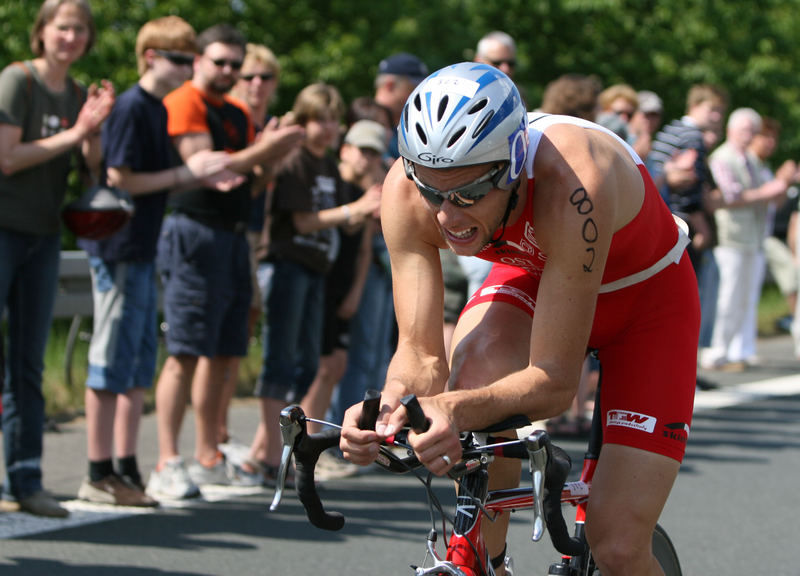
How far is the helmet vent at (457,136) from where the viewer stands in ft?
11.1

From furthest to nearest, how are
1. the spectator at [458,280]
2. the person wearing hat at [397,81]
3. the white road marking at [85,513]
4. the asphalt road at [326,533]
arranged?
1. the person wearing hat at [397,81]
2. the spectator at [458,280]
3. the white road marking at [85,513]
4. the asphalt road at [326,533]

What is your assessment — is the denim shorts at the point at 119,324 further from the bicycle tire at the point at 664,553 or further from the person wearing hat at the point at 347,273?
the bicycle tire at the point at 664,553

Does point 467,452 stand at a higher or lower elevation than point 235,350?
higher

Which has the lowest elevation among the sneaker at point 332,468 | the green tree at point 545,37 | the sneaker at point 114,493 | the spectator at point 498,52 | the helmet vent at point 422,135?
the sneaker at point 332,468

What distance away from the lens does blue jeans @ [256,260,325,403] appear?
7430 millimetres

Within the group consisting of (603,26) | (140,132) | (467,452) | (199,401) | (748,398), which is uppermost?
(603,26)

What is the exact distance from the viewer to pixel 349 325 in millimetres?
8281

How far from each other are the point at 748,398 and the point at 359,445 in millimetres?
9233

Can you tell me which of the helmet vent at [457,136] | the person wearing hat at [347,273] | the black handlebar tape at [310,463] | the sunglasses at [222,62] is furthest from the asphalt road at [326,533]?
the helmet vent at [457,136]

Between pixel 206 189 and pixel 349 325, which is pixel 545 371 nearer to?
pixel 206 189

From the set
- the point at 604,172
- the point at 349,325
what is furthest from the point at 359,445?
the point at 349,325

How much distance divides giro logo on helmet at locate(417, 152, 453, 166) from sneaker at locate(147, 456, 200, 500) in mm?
3945

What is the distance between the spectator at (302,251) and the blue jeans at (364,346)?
514mm

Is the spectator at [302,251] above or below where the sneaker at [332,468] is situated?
above
